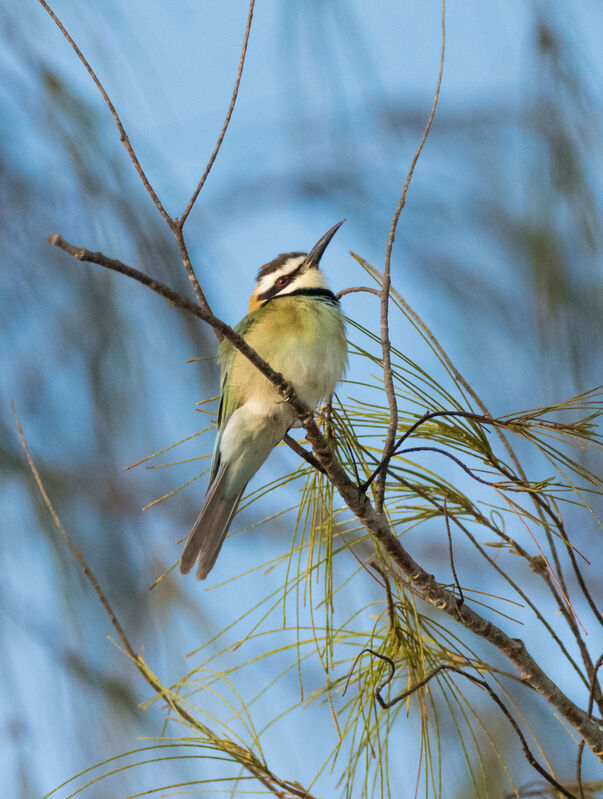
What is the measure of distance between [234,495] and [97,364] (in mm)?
491

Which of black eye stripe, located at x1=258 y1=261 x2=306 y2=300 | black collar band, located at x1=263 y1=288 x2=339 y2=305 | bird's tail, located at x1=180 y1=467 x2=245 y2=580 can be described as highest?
black eye stripe, located at x1=258 y1=261 x2=306 y2=300

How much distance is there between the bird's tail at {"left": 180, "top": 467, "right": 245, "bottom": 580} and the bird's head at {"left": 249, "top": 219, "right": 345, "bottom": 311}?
0.72 metres

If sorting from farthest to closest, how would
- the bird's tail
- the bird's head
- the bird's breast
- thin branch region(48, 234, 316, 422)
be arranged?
1. the bird's head
2. the bird's breast
3. the bird's tail
4. thin branch region(48, 234, 316, 422)

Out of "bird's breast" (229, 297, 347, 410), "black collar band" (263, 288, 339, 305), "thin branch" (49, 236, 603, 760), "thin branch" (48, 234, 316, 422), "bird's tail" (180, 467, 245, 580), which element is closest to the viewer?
"thin branch" (48, 234, 316, 422)

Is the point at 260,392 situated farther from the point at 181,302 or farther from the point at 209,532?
the point at 181,302

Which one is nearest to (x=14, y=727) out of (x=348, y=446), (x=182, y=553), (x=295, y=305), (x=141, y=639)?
(x=141, y=639)

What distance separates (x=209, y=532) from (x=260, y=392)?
12.7 inches

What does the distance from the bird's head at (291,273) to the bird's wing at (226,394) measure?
321 mm

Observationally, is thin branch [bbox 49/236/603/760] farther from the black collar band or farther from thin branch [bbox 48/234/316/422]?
the black collar band

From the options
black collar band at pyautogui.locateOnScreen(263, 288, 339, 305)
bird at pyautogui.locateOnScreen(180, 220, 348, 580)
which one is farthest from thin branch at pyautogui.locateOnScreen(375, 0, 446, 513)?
black collar band at pyautogui.locateOnScreen(263, 288, 339, 305)

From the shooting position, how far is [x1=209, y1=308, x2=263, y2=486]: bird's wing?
1.93 metres

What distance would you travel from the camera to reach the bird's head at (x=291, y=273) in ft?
8.14

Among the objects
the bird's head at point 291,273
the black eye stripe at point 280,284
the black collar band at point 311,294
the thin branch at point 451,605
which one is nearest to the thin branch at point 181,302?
the thin branch at point 451,605

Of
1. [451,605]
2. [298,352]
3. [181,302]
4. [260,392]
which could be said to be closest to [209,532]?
[260,392]
